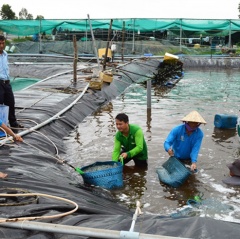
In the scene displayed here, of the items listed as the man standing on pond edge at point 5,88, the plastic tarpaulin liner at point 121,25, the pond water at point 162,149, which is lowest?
the pond water at point 162,149

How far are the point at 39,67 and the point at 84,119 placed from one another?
12.9m

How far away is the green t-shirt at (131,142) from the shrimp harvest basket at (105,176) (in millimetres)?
368

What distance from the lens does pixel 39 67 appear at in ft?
76.3

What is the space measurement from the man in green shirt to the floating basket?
21.9 inches

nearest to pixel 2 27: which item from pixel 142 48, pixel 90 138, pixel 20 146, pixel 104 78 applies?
pixel 142 48

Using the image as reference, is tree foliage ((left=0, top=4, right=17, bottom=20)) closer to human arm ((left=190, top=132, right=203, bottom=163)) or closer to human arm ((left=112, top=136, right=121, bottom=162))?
human arm ((left=112, top=136, right=121, bottom=162))

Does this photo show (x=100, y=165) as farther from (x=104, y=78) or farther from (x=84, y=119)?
(x=104, y=78)

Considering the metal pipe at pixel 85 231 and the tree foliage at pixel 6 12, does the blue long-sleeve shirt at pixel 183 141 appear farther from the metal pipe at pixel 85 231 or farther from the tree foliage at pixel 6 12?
the tree foliage at pixel 6 12

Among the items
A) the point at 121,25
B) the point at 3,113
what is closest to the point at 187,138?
the point at 3,113

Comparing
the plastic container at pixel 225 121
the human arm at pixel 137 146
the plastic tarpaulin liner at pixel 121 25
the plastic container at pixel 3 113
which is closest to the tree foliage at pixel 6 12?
the plastic tarpaulin liner at pixel 121 25

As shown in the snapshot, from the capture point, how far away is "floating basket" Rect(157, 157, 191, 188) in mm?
6054

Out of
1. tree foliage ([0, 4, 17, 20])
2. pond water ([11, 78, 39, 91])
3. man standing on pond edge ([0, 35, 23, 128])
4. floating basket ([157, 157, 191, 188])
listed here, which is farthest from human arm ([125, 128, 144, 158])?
tree foliage ([0, 4, 17, 20])

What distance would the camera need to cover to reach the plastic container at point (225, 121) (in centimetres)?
1023

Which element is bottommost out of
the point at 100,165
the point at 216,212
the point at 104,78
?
the point at 216,212
